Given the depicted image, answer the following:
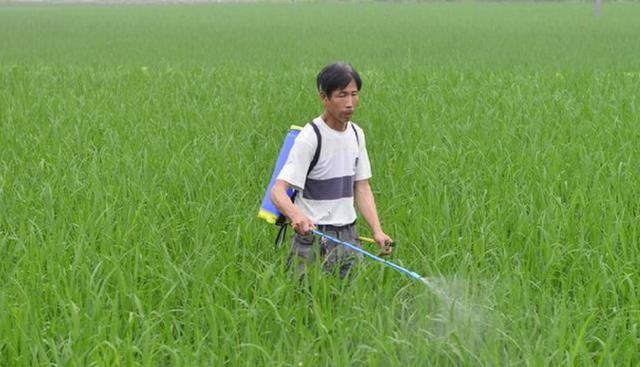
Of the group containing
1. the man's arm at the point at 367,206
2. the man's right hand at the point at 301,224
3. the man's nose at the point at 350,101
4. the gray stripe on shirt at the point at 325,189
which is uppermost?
the man's nose at the point at 350,101

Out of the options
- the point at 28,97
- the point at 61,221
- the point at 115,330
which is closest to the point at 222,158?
the point at 61,221

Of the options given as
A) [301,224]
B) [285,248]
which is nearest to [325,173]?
[301,224]

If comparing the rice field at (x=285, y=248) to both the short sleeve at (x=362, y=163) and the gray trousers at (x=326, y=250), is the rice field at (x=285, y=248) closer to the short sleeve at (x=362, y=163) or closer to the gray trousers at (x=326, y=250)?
the gray trousers at (x=326, y=250)

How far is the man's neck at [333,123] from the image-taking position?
284 cm

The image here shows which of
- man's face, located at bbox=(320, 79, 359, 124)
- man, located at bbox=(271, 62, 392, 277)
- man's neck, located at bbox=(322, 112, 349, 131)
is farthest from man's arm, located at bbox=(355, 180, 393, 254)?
man's face, located at bbox=(320, 79, 359, 124)

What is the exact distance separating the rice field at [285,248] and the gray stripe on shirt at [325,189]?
0.82 ft

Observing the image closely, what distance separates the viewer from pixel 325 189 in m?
2.90

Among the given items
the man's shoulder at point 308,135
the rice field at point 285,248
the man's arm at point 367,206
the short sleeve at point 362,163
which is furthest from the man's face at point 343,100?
the rice field at point 285,248

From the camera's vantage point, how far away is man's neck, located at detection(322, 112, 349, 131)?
9.32ft

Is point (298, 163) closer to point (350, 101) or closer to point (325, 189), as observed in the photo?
point (325, 189)

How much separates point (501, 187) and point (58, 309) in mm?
2347

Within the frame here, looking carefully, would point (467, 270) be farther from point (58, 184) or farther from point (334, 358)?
point (58, 184)

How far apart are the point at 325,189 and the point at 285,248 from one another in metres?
0.70

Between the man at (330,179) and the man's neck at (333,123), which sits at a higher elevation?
the man's neck at (333,123)
